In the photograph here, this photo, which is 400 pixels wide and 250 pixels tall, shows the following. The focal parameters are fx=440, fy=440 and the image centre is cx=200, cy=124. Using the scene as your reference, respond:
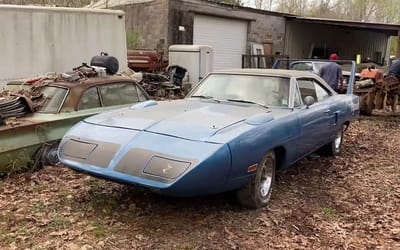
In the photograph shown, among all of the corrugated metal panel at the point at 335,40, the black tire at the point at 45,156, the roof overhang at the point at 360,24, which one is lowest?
the black tire at the point at 45,156

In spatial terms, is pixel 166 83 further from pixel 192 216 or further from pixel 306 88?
pixel 192 216

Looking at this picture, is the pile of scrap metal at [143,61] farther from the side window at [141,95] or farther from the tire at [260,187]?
the tire at [260,187]

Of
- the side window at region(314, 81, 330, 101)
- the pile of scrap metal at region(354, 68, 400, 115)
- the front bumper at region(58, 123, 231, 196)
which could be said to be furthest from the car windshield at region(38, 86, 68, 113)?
the pile of scrap metal at region(354, 68, 400, 115)

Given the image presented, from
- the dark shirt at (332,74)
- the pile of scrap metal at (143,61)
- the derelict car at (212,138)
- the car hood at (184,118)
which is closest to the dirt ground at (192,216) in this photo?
the derelict car at (212,138)

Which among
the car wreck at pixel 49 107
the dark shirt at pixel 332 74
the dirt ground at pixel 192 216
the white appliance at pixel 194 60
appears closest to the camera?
the dirt ground at pixel 192 216

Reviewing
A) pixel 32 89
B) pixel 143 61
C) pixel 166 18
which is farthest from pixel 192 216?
pixel 166 18

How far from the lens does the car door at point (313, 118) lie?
17.4ft

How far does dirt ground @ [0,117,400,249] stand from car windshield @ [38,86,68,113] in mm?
888

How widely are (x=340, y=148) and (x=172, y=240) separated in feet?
15.6

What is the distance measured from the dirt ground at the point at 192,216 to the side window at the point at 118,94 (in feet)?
4.81

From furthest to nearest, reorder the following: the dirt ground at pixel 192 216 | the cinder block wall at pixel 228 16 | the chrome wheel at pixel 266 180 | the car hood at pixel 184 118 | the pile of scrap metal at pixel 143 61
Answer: the cinder block wall at pixel 228 16, the pile of scrap metal at pixel 143 61, the chrome wheel at pixel 266 180, the car hood at pixel 184 118, the dirt ground at pixel 192 216

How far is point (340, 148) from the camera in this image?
765 cm

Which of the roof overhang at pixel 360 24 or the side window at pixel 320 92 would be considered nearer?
the side window at pixel 320 92

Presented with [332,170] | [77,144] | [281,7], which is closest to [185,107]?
[77,144]
